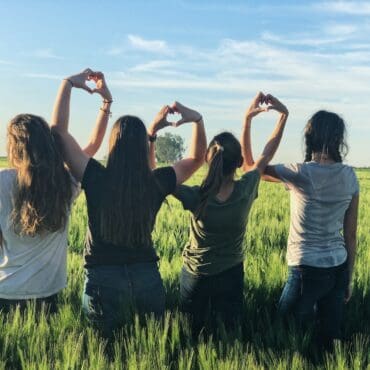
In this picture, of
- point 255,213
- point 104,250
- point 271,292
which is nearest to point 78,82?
point 104,250

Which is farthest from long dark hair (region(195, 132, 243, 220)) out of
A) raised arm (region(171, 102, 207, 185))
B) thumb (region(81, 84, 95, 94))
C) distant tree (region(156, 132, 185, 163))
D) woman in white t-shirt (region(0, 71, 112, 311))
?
distant tree (region(156, 132, 185, 163))

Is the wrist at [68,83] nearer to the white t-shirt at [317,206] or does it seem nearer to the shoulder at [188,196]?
the shoulder at [188,196]

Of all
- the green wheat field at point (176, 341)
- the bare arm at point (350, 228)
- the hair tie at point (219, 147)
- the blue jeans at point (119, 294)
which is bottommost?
the green wheat field at point (176, 341)

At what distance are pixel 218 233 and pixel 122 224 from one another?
608 mm

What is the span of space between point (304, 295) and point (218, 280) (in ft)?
1.65

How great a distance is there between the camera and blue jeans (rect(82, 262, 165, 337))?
Answer: 9.60 ft

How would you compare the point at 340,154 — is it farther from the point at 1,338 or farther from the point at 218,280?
the point at 1,338

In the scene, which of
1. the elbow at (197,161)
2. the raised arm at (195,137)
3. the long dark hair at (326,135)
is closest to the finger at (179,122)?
the raised arm at (195,137)

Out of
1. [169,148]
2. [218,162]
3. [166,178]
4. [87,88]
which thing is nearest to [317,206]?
[218,162]

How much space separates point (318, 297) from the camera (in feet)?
10.8

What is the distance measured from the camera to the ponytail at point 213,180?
121 inches

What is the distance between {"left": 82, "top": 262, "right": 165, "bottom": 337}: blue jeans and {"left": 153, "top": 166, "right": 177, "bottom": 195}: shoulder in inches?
16.4

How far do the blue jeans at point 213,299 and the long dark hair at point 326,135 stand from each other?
0.84m

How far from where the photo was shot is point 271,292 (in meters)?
4.23
